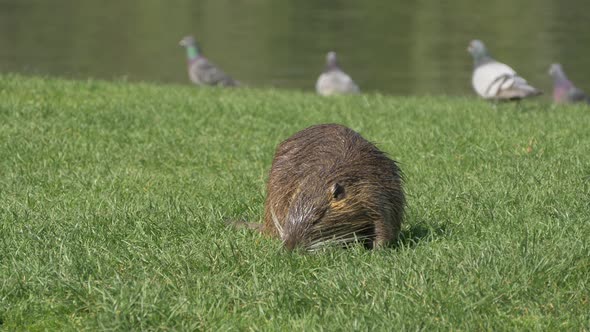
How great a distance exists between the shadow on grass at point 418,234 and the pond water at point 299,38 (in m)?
14.9

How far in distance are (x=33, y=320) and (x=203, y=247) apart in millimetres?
1145

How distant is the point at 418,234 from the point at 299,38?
26732mm

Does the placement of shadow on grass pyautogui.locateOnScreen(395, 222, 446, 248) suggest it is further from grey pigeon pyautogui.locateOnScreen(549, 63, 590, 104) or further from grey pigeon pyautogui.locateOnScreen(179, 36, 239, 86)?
grey pigeon pyautogui.locateOnScreen(179, 36, 239, 86)

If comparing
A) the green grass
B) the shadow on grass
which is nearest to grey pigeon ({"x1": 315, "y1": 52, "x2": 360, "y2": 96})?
the green grass

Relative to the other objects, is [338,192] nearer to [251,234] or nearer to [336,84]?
[251,234]

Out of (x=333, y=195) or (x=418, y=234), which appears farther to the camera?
(x=418, y=234)

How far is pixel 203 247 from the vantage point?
5.45 metres

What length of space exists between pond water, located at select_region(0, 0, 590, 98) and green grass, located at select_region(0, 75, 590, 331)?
443 inches

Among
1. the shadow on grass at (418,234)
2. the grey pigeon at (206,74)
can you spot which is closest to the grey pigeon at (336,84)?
the grey pigeon at (206,74)

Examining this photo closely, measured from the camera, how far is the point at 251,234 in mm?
5926

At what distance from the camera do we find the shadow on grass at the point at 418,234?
571cm

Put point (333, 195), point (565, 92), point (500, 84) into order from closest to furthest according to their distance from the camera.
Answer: point (333, 195)
point (500, 84)
point (565, 92)

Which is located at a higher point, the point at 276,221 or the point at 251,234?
the point at 276,221

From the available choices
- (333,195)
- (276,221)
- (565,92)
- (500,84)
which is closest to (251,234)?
(276,221)
